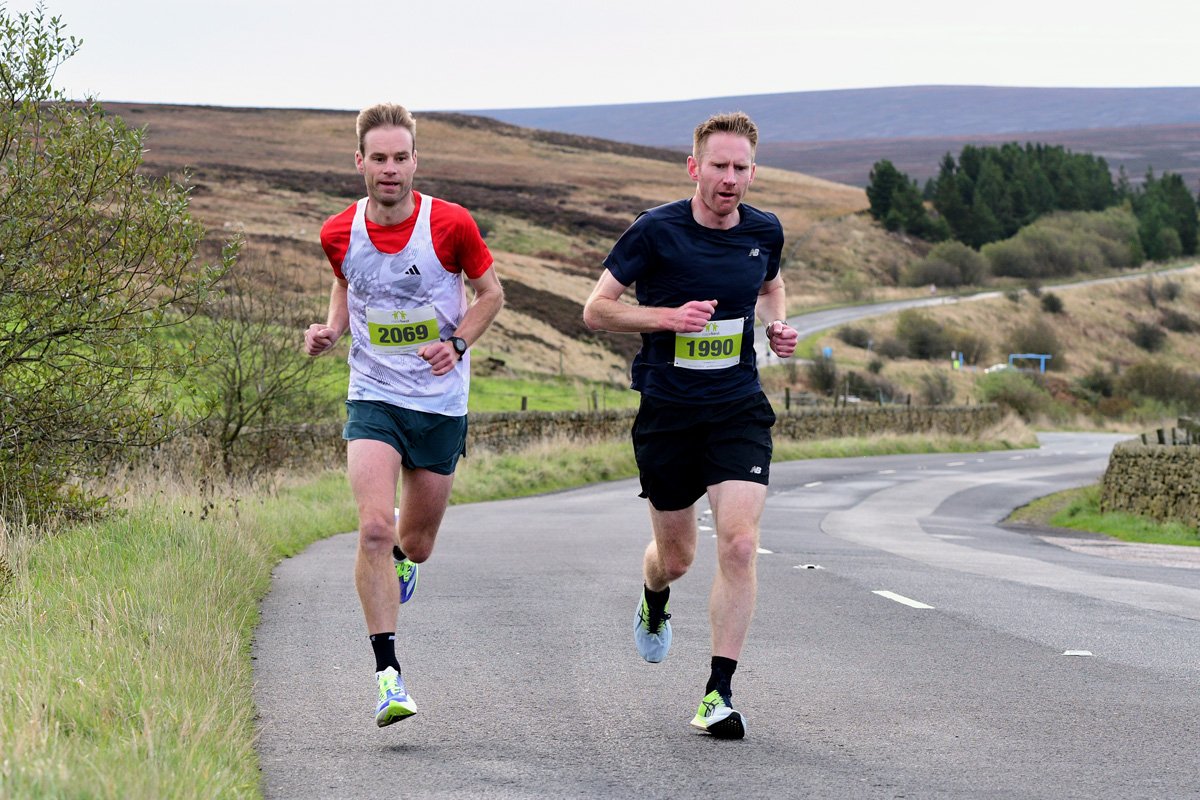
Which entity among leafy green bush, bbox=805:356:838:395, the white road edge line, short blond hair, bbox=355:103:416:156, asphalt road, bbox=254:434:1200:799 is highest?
short blond hair, bbox=355:103:416:156

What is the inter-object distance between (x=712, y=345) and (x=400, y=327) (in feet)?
4.11

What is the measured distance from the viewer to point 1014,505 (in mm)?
29906

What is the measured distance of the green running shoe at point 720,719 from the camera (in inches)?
238

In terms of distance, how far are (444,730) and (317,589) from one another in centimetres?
469

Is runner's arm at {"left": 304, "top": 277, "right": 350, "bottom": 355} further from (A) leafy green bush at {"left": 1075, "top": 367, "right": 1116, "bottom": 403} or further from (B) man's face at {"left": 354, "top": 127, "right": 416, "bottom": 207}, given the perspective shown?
(A) leafy green bush at {"left": 1075, "top": 367, "right": 1116, "bottom": 403}

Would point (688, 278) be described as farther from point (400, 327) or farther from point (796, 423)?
point (796, 423)

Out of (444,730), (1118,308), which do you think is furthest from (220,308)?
(1118,308)

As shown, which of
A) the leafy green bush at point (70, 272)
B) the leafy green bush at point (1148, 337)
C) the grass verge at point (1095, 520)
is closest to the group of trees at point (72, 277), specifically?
the leafy green bush at point (70, 272)

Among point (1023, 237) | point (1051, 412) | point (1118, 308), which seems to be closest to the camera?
point (1051, 412)

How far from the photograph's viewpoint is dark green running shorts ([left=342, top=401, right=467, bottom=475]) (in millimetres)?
6785

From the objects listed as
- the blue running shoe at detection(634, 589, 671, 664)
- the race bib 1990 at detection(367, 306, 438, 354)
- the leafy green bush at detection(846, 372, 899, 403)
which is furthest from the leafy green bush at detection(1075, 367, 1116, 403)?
the race bib 1990 at detection(367, 306, 438, 354)

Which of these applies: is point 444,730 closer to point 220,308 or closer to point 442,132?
point 220,308

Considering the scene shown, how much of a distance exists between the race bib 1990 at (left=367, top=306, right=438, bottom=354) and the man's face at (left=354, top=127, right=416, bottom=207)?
17.6 inches

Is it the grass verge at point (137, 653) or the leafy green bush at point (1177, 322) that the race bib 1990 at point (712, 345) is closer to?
the grass verge at point (137, 653)
